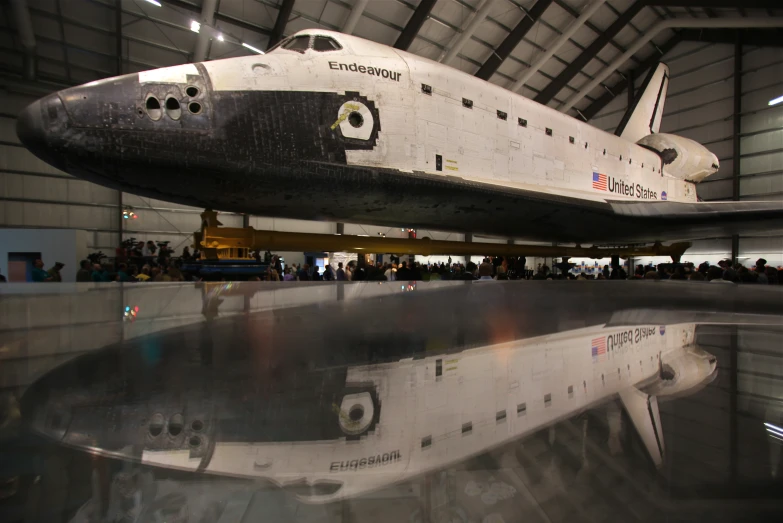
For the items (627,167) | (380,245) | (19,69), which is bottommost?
(380,245)

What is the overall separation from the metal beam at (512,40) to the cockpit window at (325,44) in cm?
962


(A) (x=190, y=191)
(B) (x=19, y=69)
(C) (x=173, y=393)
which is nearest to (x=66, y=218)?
(B) (x=19, y=69)

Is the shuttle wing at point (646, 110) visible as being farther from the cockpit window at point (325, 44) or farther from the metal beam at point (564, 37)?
the cockpit window at point (325, 44)

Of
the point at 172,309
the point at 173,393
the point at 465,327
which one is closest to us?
the point at 173,393

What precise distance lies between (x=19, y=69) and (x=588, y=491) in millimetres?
12677

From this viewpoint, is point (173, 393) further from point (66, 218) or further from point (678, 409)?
point (66, 218)

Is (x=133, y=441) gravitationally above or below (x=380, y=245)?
below

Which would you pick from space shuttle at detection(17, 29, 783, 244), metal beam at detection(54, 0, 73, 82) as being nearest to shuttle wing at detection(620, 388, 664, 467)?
space shuttle at detection(17, 29, 783, 244)

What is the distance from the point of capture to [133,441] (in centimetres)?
60

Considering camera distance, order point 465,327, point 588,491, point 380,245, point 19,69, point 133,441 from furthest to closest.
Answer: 1. point 19,69
2. point 380,245
3. point 465,327
4. point 133,441
5. point 588,491

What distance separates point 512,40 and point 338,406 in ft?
39.0

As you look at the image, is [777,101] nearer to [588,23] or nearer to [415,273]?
[588,23]

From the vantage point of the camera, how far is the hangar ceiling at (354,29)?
7.65 meters

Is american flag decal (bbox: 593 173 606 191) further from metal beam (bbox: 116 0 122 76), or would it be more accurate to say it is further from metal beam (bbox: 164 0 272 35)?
metal beam (bbox: 116 0 122 76)
